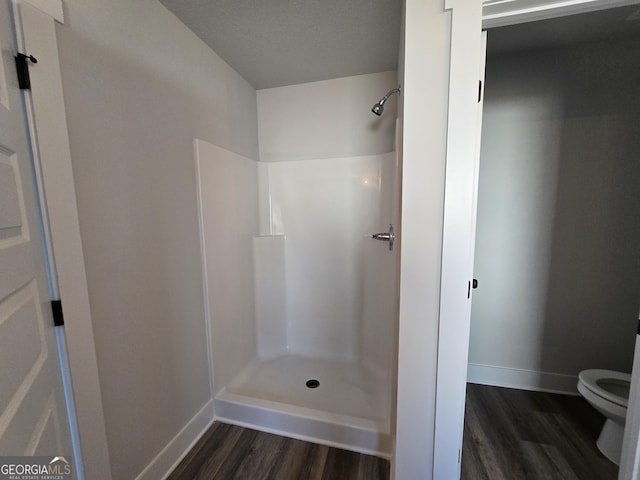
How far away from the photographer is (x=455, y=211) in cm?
93

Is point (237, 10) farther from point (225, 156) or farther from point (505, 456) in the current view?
point (505, 456)

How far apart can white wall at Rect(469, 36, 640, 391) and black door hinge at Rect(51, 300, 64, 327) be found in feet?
7.63

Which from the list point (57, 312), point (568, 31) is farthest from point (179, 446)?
point (568, 31)

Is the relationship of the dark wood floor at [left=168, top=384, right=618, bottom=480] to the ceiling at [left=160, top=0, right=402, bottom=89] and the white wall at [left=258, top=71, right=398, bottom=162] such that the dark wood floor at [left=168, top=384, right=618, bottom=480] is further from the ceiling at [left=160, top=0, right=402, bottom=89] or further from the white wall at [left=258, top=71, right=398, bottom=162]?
the ceiling at [left=160, top=0, right=402, bottom=89]

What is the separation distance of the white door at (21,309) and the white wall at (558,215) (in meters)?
2.34

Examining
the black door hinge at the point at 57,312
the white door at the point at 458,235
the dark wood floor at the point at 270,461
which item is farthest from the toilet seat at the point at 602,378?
the black door hinge at the point at 57,312

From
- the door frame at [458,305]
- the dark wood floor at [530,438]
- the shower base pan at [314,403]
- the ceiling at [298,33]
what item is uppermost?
the ceiling at [298,33]

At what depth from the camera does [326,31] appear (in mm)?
1459

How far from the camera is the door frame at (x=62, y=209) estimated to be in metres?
0.77

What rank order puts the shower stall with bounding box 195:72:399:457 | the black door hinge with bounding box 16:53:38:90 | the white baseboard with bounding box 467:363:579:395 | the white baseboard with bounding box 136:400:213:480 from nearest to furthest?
the black door hinge with bounding box 16:53:38:90 → the white baseboard with bounding box 136:400:213:480 → the shower stall with bounding box 195:72:399:457 → the white baseboard with bounding box 467:363:579:395

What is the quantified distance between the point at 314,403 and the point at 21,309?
1.61m

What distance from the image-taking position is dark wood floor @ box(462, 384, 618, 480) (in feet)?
4.33

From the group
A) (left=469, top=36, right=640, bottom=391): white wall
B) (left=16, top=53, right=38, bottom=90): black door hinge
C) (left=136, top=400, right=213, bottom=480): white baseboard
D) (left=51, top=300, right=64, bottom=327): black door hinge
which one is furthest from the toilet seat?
(left=16, top=53, right=38, bottom=90): black door hinge

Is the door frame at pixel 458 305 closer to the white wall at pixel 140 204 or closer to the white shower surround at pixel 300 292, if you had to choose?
the white shower surround at pixel 300 292
